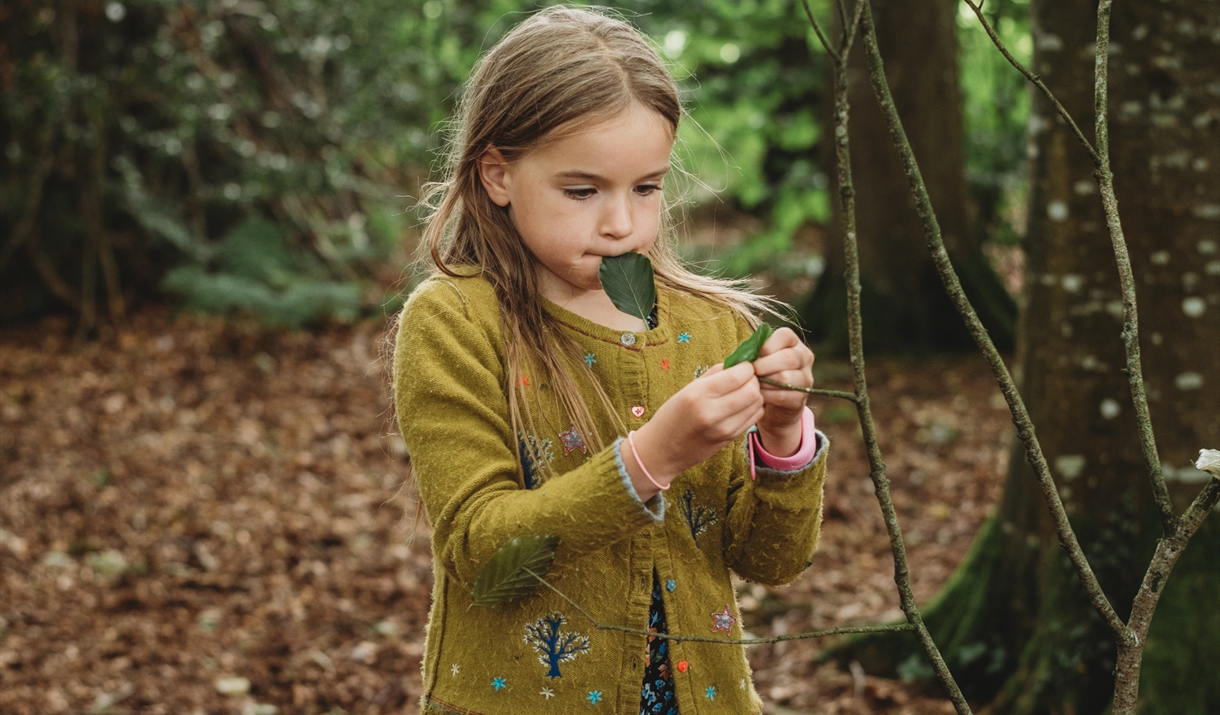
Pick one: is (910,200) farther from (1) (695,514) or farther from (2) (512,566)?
(2) (512,566)

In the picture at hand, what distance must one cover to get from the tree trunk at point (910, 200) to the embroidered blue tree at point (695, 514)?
198 inches

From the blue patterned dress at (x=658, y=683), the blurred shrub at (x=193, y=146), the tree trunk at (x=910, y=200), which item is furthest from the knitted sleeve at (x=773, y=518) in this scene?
the blurred shrub at (x=193, y=146)

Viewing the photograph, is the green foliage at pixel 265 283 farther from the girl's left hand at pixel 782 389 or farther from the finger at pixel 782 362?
the finger at pixel 782 362

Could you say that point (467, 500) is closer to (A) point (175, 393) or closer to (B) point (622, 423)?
(B) point (622, 423)

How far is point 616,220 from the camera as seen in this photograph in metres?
1.48

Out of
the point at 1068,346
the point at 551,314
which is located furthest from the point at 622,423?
the point at 1068,346

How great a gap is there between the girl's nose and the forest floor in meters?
1.83

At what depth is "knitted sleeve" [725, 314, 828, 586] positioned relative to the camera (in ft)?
5.05

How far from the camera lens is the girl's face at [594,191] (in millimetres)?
1487

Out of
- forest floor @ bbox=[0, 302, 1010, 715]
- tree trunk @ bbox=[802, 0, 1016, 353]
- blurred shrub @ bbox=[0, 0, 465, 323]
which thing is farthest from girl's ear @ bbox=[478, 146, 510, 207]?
tree trunk @ bbox=[802, 0, 1016, 353]

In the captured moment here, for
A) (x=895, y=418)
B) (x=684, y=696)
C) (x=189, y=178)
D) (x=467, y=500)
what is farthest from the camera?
(x=189, y=178)

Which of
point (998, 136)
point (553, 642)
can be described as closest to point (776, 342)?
point (553, 642)

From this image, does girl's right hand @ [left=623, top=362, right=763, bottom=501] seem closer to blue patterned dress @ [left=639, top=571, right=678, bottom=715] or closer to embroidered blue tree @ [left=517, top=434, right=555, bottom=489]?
embroidered blue tree @ [left=517, top=434, right=555, bottom=489]

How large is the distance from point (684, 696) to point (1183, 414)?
1.68m
